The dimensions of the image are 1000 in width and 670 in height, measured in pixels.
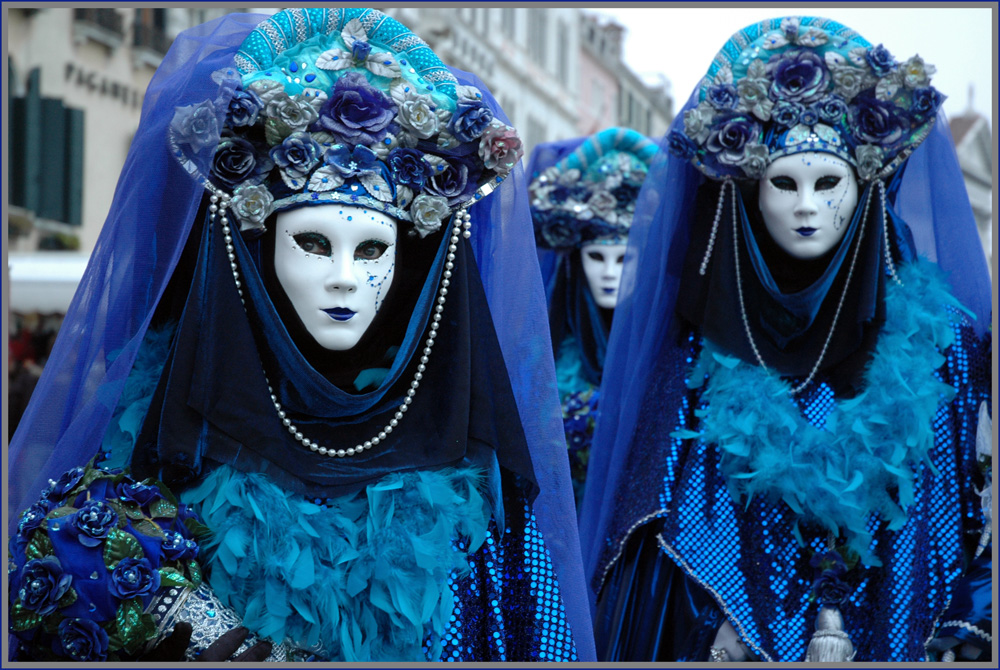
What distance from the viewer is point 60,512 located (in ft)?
7.15

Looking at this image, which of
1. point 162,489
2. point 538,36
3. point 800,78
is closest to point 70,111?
point 800,78

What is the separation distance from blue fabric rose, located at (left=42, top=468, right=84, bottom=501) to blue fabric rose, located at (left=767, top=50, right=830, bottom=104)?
2.17 m

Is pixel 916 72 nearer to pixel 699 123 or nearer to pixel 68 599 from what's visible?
pixel 699 123

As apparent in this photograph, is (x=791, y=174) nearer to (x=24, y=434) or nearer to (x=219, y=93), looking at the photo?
(x=219, y=93)

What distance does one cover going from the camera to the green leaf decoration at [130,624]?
2121 mm

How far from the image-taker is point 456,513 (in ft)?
8.06

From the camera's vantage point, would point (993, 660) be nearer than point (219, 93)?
No

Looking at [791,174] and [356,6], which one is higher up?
[356,6]

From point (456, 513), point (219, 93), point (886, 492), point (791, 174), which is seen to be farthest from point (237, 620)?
point (791, 174)

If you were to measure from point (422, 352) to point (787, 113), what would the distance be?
142cm

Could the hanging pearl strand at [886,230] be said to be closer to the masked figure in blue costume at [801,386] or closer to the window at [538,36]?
the masked figure in blue costume at [801,386]

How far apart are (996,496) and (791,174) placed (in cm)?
101

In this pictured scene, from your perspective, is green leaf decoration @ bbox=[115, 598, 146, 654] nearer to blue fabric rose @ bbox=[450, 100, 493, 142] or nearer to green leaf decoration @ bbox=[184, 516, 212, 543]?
green leaf decoration @ bbox=[184, 516, 212, 543]

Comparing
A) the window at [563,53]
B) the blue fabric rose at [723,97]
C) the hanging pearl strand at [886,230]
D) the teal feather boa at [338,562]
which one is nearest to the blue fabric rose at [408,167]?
the teal feather boa at [338,562]
